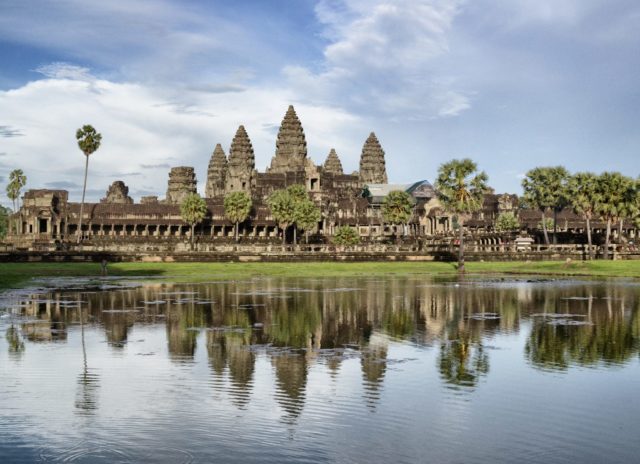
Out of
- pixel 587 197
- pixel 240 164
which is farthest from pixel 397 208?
pixel 240 164

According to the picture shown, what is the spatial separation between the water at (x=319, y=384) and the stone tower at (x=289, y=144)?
158546 millimetres

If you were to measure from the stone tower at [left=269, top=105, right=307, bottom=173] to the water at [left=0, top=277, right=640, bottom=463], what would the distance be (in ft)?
520

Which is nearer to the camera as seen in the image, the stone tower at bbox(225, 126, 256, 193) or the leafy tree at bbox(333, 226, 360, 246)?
the leafy tree at bbox(333, 226, 360, 246)

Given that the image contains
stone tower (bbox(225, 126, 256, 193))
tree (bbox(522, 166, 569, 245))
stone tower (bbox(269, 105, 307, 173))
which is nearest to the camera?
tree (bbox(522, 166, 569, 245))

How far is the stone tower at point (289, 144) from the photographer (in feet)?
634

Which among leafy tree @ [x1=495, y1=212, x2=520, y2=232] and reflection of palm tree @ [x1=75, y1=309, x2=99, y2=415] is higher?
leafy tree @ [x1=495, y1=212, x2=520, y2=232]

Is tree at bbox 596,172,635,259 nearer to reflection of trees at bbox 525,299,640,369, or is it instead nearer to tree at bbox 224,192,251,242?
reflection of trees at bbox 525,299,640,369

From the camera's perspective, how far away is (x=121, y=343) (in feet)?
81.6

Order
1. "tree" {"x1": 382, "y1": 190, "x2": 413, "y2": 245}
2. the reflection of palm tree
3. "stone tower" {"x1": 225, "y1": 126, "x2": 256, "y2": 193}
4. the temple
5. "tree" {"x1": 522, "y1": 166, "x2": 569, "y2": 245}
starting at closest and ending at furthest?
the reflection of palm tree
"tree" {"x1": 522, "y1": 166, "x2": 569, "y2": 245}
"tree" {"x1": 382, "y1": 190, "x2": 413, "y2": 245}
the temple
"stone tower" {"x1": 225, "y1": 126, "x2": 256, "y2": 193}

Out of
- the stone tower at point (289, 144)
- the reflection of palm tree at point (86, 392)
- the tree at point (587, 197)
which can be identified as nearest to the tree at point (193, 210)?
the stone tower at point (289, 144)

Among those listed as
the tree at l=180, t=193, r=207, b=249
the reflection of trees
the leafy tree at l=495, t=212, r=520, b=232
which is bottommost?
the reflection of trees

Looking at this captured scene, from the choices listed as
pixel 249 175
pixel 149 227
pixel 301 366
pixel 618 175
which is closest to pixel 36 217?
pixel 149 227

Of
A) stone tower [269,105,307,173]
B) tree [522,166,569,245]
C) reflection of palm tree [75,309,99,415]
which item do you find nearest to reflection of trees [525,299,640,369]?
reflection of palm tree [75,309,99,415]

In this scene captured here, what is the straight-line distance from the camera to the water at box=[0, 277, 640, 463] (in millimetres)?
13148
